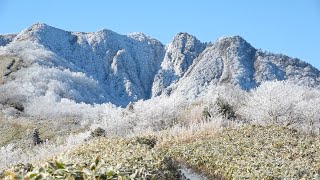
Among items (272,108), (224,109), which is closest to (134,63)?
(272,108)

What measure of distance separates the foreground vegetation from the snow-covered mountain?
67200mm

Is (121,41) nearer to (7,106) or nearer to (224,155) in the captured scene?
(7,106)

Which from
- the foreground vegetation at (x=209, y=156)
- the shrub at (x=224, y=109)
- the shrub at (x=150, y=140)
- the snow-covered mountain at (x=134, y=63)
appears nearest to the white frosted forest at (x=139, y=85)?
the shrub at (x=224, y=109)

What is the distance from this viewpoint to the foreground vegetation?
7770 millimetres

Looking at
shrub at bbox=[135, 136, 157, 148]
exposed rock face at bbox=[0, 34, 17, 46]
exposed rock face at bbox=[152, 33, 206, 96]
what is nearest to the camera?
shrub at bbox=[135, 136, 157, 148]

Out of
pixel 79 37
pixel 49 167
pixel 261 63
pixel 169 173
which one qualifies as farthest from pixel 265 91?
pixel 79 37

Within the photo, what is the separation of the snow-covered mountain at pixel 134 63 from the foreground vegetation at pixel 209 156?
2646 inches

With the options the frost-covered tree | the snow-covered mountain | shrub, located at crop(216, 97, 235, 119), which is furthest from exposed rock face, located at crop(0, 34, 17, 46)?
shrub, located at crop(216, 97, 235, 119)

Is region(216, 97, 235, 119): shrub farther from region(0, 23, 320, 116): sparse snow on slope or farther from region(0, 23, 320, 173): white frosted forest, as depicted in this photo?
region(0, 23, 320, 116): sparse snow on slope

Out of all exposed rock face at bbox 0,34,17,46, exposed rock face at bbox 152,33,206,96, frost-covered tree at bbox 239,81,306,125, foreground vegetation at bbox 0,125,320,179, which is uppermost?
exposed rock face at bbox 152,33,206,96

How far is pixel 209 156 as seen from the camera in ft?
46.8

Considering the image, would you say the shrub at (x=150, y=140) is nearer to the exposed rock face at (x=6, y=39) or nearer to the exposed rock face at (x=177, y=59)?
the exposed rock face at (x=6, y=39)

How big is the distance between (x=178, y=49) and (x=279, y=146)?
165934 millimetres

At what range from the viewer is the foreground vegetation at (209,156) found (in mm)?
7770
